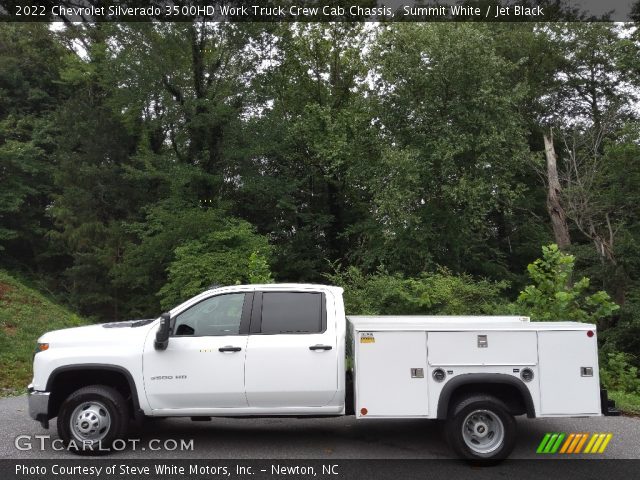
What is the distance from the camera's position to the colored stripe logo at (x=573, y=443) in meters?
6.59

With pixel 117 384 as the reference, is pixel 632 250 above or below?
above

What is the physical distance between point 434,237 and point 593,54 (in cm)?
1403

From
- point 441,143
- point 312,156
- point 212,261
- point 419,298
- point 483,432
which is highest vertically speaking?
point 312,156

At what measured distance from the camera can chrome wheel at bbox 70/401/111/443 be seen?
6342mm

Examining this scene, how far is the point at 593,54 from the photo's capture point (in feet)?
96.0

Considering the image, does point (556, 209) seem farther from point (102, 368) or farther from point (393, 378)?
point (102, 368)

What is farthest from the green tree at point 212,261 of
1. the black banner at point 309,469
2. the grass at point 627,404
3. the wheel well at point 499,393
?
the wheel well at point 499,393

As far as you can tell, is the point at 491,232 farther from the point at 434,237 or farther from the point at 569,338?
the point at 569,338

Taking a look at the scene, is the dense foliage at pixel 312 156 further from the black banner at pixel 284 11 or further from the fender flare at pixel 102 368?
the fender flare at pixel 102 368

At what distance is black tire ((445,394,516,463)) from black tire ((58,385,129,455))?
11.9 feet

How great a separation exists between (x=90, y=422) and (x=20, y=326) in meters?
12.9

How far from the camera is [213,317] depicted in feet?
21.6

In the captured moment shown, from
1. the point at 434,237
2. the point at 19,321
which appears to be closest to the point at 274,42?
the point at 434,237

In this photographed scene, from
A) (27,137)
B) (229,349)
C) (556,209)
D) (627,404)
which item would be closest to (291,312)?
(229,349)
